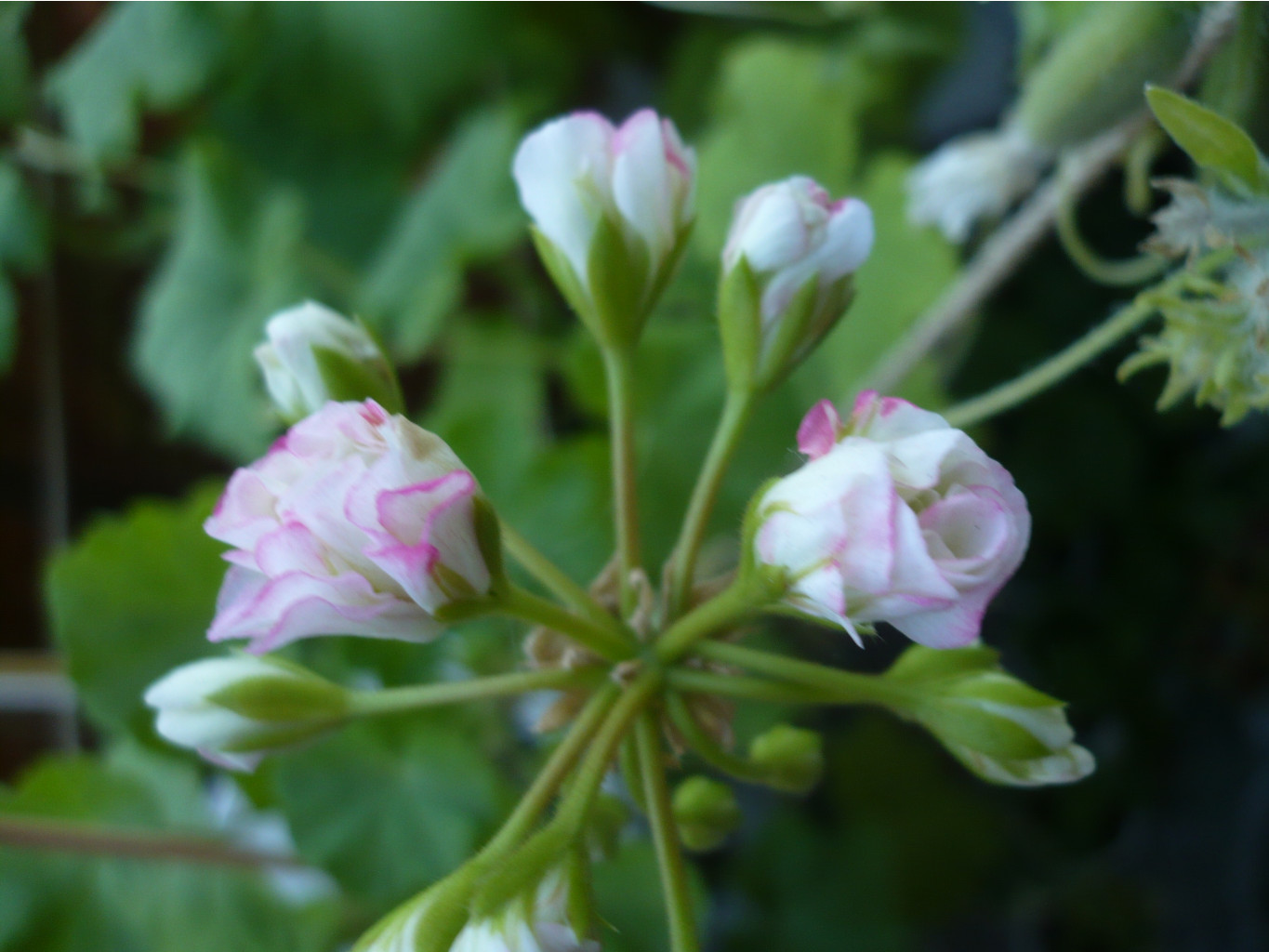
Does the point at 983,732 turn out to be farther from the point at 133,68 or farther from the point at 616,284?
the point at 133,68

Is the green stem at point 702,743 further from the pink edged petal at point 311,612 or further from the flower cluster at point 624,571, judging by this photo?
the pink edged petal at point 311,612

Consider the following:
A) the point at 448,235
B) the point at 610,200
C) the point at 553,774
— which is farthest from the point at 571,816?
the point at 448,235

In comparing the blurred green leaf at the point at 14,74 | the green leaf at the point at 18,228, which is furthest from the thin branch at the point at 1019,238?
the green leaf at the point at 18,228

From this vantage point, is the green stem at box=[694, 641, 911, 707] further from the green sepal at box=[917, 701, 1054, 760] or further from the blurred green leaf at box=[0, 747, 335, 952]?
the blurred green leaf at box=[0, 747, 335, 952]

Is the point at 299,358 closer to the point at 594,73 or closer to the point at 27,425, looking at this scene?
the point at 594,73

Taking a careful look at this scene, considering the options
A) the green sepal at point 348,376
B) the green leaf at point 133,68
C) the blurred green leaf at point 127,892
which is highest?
the green leaf at point 133,68

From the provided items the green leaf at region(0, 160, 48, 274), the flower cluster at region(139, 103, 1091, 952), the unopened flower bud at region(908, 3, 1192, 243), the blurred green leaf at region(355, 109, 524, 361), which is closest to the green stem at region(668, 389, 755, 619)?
the flower cluster at region(139, 103, 1091, 952)
